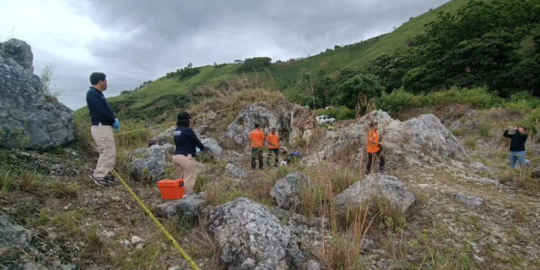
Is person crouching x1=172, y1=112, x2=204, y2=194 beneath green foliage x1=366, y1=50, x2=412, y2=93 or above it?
beneath

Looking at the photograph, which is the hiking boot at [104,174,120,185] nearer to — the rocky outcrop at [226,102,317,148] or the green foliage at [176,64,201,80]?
the rocky outcrop at [226,102,317,148]

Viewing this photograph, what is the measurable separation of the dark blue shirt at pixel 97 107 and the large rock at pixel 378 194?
340cm

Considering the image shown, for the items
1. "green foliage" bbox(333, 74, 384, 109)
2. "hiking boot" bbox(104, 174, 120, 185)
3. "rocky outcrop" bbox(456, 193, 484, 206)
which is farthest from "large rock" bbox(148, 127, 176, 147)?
"green foliage" bbox(333, 74, 384, 109)

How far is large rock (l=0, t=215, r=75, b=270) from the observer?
204 cm

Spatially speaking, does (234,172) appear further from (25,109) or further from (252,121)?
(252,121)

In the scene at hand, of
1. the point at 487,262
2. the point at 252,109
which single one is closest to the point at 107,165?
the point at 487,262

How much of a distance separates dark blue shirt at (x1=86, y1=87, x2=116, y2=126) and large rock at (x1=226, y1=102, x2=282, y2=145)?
5.98m

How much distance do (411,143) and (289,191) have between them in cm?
549

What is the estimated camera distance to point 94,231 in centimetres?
277

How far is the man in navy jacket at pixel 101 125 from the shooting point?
4.04 meters

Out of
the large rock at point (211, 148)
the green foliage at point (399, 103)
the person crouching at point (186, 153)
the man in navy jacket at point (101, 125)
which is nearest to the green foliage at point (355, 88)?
the green foliage at point (399, 103)

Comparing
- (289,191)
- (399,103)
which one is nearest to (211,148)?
(289,191)

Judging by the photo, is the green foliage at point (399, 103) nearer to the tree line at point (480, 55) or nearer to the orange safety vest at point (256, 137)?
the tree line at point (480, 55)

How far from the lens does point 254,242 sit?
2.59 meters
